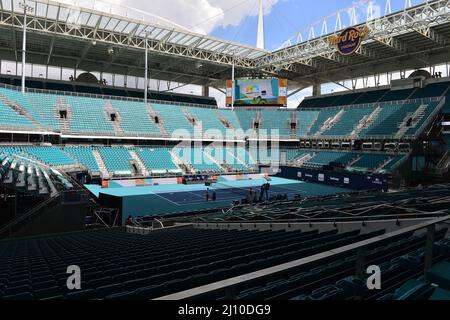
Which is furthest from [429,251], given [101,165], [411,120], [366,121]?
[366,121]

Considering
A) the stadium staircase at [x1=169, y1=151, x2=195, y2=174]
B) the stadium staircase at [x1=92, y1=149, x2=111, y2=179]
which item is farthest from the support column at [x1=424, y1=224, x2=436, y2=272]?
the stadium staircase at [x1=169, y1=151, x2=195, y2=174]

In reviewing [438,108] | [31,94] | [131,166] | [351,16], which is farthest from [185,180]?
[438,108]

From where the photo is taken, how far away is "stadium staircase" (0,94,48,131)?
117 feet

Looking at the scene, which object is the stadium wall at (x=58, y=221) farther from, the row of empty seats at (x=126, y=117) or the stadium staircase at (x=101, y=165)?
the row of empty seats at (x=126, y=117)

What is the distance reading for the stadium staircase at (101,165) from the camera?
35.5m

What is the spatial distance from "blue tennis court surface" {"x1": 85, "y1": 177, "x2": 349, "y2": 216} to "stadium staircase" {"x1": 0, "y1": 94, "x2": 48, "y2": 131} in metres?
9.69

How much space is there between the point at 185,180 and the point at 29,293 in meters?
34.8

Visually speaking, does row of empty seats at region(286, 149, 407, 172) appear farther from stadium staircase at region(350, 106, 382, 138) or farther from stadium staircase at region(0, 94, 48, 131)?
stadium staircase at region(0, 94, 48, 131)

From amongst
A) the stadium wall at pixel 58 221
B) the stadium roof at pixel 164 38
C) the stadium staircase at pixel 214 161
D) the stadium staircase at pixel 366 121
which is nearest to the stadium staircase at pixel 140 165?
the stadium staircase at pixel 214 161

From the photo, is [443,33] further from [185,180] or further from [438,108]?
[185,180]

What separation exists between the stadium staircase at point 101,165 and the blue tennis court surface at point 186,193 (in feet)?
6.56

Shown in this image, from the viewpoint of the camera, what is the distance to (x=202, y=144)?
4959 centimetres

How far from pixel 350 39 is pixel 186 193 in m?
24.5

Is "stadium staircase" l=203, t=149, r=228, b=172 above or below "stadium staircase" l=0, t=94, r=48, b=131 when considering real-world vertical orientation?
below
